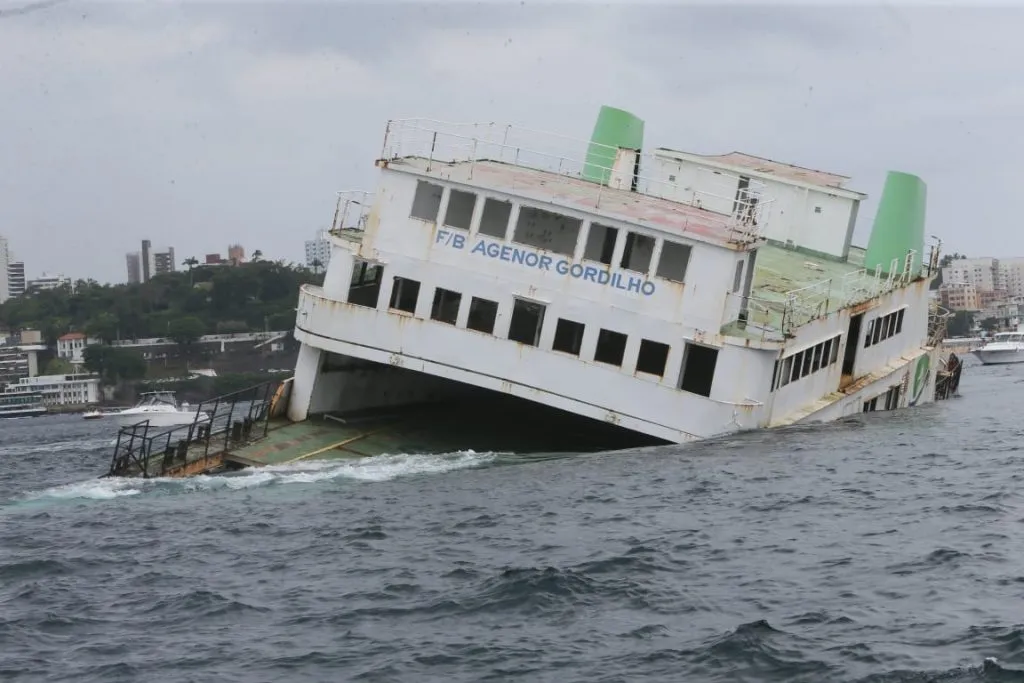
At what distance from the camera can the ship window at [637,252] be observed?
29.0 m

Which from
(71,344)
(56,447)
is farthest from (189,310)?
(56,447)

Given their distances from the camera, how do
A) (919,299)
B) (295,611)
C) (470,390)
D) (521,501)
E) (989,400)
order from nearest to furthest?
(295,611)
(521,501)
(470,390)
(919,299)
(989,400)

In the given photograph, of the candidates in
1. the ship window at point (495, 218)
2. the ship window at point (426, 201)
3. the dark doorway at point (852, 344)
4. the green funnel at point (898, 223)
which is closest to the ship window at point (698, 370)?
the ship window at point (495, 218)

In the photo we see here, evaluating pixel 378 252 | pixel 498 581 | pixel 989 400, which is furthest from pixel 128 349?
pixel 498 581

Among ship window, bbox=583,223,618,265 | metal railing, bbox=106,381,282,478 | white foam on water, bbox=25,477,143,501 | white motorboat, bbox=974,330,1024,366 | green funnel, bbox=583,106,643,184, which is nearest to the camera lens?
white foam on water, bbox=25,477,143,501

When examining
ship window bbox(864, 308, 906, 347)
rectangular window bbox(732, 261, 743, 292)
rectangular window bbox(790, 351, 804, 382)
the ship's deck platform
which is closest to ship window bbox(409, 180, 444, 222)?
rectangular window bbox(732, 261, 743, 292)

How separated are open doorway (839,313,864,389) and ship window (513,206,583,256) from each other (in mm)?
9322

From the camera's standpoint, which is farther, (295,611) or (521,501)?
(521,501)

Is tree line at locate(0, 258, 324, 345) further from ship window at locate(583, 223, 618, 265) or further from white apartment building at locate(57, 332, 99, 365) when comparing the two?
ship window at locate(583, 223, 618, 265)

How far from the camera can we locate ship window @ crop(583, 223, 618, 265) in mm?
29156

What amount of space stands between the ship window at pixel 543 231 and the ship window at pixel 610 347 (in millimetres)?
2161

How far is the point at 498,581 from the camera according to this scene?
58.6 feet

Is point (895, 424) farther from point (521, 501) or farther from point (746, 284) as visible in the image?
point (521, 501)

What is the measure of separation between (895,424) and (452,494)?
14.3m
